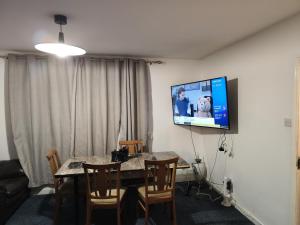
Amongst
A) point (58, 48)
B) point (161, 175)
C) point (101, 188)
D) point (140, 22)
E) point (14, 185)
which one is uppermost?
point (140, 22)

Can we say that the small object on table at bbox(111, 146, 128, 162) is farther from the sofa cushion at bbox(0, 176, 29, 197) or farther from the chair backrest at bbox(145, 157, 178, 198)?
the sofa cushion at bbox(0, 176, 29, 197)

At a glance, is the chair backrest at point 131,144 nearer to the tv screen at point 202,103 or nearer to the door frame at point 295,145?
the tv screen at point 202,103

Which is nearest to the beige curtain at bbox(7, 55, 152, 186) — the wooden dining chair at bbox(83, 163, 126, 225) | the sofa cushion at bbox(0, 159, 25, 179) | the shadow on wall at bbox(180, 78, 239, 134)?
the sofa cushion at bbox(0, 159, 25, 179)

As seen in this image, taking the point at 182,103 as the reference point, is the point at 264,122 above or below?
below

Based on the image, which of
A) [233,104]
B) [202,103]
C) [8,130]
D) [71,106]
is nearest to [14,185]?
[8,130]

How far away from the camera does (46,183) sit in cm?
354

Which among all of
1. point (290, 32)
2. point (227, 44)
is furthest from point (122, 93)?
point (290, 32)

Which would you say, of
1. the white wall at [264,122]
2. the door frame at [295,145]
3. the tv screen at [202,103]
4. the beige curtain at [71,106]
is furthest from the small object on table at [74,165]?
the door frame at [295,145]

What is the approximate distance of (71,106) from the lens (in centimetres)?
355

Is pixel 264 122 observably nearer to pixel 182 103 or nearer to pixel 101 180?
pixel 182 103

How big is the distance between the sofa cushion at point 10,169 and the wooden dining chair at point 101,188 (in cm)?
151

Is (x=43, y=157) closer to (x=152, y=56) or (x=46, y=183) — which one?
(x=46, y=183)

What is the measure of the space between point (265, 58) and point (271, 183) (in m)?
1.45

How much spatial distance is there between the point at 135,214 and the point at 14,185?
174 centimetres
